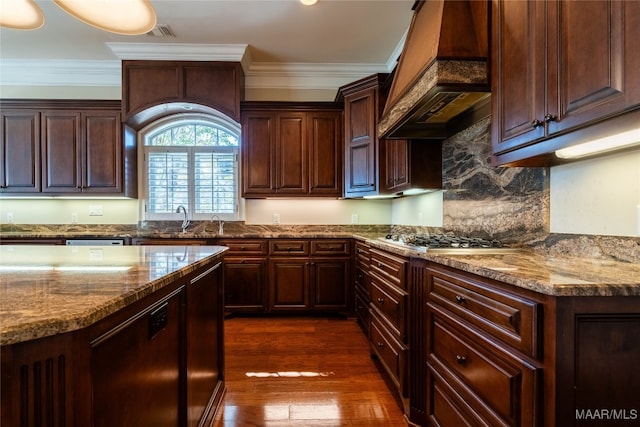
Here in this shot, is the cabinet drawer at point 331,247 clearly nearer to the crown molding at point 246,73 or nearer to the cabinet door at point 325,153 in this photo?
the cabinet door at point 325,153

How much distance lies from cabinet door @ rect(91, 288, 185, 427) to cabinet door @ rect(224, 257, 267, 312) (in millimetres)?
2200

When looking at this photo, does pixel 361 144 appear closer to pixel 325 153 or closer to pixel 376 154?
pixel 376 154

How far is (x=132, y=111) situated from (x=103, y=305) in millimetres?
3451

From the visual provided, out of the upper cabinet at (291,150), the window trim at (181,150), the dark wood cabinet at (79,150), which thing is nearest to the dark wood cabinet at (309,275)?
the upper cabinet at (291,150)

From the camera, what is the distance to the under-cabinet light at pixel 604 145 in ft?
3.68

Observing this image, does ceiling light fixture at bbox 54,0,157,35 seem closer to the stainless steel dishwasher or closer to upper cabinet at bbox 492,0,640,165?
upper cabinet at bbox 492,0,640,165

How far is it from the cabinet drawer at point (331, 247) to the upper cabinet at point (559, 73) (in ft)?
7.00

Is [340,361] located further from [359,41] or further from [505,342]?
[359,41]

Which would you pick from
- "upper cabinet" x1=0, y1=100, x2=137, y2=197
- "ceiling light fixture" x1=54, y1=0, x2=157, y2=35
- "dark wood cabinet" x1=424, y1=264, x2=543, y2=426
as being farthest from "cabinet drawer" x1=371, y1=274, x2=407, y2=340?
"upper cabinet" x1=0, y1=100, x2=137, y2=197

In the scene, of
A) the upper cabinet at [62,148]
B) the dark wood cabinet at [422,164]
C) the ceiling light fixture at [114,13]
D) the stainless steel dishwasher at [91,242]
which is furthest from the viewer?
the upper cabinet at [62,148]

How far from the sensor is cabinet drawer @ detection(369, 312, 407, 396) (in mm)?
1847

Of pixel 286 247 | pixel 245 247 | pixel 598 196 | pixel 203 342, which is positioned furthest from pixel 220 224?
pixel 598 196

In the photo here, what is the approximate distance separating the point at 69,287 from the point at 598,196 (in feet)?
6.60

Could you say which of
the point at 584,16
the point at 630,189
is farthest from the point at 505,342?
the point at 584,16
